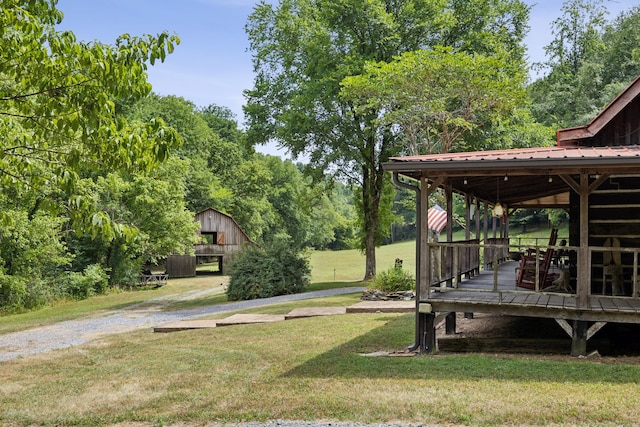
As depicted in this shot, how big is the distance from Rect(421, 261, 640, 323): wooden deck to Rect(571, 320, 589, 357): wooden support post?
15 cm

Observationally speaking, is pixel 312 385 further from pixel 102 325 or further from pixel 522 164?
pixel 102 325

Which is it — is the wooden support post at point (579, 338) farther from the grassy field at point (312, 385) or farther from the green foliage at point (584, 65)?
the green foliage at point (584, 65)

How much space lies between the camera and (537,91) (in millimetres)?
53844

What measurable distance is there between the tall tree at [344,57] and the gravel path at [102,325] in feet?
25.4

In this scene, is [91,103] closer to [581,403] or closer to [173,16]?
[581,403]

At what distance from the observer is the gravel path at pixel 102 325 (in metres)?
16.2

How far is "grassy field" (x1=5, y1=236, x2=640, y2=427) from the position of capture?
7.34 m

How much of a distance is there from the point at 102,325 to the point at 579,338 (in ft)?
52.3

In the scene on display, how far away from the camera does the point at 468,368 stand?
366 inches

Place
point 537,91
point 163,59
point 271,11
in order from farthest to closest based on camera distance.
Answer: point 537,91 < point 271,11 < point 163,59

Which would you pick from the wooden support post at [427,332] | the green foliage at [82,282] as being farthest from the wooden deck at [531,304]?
the green foliage at [82,282]

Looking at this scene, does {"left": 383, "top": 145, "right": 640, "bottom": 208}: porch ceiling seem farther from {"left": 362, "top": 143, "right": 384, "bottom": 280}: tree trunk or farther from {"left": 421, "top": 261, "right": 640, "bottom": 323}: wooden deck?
{"left": 362, "top": 143, "right": 384, "bottom": 280}: tree trunk

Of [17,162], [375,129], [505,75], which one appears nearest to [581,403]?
[17,162]

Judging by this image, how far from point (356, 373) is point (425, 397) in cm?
180
